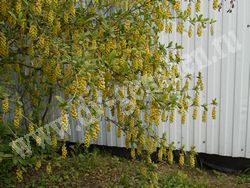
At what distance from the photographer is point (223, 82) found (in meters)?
4.59

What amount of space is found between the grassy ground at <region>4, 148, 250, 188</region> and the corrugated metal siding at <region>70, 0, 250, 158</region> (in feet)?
1.04

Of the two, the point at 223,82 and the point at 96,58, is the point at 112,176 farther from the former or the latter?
the point at 96,58

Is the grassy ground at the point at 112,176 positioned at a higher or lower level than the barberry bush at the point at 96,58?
lower

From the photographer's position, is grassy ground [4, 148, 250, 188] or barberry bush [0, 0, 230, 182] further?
grassy ground [4, 148, 250, 188]

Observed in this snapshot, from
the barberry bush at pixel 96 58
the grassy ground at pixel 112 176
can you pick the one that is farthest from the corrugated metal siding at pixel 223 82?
the barberry bush at pixel 96 58

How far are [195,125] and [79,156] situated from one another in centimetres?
146

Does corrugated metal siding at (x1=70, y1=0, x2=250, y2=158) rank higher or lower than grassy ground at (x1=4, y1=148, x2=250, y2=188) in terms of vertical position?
higher

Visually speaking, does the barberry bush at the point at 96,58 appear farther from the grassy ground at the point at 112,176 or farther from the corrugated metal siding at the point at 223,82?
the grassy ground at the point at 112,176

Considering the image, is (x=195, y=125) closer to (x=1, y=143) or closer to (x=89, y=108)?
(x=1, y=143)

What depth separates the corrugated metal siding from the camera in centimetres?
441

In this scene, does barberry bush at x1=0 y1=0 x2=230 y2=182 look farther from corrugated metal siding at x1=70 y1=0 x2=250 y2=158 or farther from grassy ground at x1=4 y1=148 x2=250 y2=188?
grassy ground at x1=4 y1=148 x2=250 y2=188

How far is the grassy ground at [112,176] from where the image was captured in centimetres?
445

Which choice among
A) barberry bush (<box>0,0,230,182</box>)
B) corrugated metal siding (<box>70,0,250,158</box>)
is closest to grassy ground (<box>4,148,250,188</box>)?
corrugated metal siding (<box>70,0,250,158</box>)

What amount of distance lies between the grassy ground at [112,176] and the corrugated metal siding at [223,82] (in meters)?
0.32
